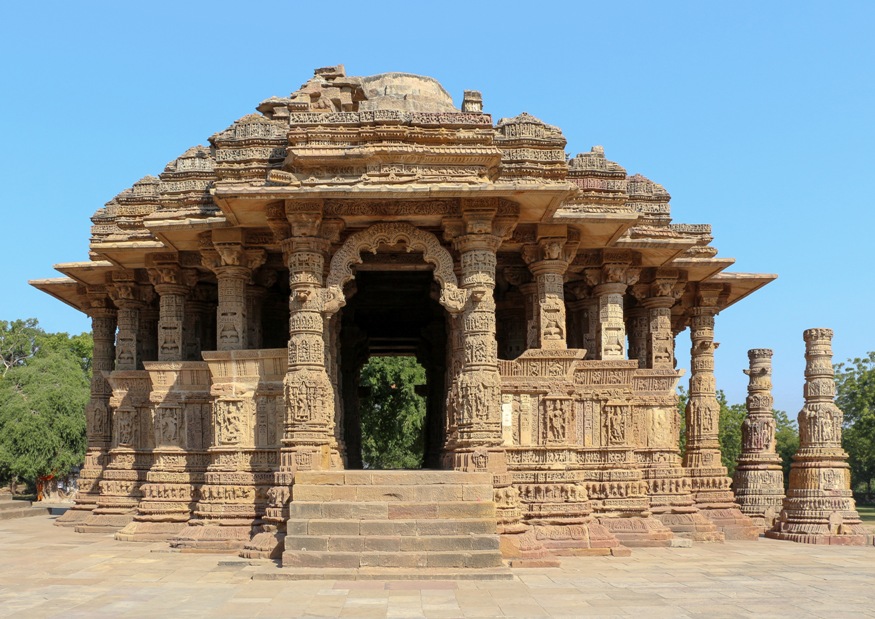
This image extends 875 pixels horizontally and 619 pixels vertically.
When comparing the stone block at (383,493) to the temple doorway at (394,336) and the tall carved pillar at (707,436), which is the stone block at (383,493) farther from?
the tall carved pillar at (707,436)

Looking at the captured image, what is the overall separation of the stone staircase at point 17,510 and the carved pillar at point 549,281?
45.0 feet

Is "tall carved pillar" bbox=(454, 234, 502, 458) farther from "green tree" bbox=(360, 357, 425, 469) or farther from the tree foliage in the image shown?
the tree foliage

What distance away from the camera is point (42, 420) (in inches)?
1312

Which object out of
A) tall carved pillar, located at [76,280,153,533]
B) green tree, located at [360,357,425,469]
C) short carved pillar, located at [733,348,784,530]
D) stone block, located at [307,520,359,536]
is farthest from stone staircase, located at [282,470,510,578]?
green tree, located at [360,357,425,469]

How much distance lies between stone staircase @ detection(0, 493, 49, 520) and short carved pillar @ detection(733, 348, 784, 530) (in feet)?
51.8

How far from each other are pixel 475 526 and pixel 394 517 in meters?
0.94

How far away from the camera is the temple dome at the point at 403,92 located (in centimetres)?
1652

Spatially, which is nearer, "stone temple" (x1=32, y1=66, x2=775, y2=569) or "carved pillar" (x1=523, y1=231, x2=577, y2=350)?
"stone temple" (x1=32, y1=66, x2=775, y2=569)

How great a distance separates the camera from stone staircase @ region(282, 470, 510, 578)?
34.8ft

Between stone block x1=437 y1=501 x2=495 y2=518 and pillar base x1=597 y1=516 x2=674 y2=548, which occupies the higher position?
stone block x1=437 y1=501 x2=495 y2=518

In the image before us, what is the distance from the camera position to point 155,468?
14.6m

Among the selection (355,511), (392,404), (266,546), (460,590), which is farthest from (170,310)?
(392,404)

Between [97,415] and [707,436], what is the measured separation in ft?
38.3

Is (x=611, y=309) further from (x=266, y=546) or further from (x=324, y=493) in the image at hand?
(x=266, y=546)
